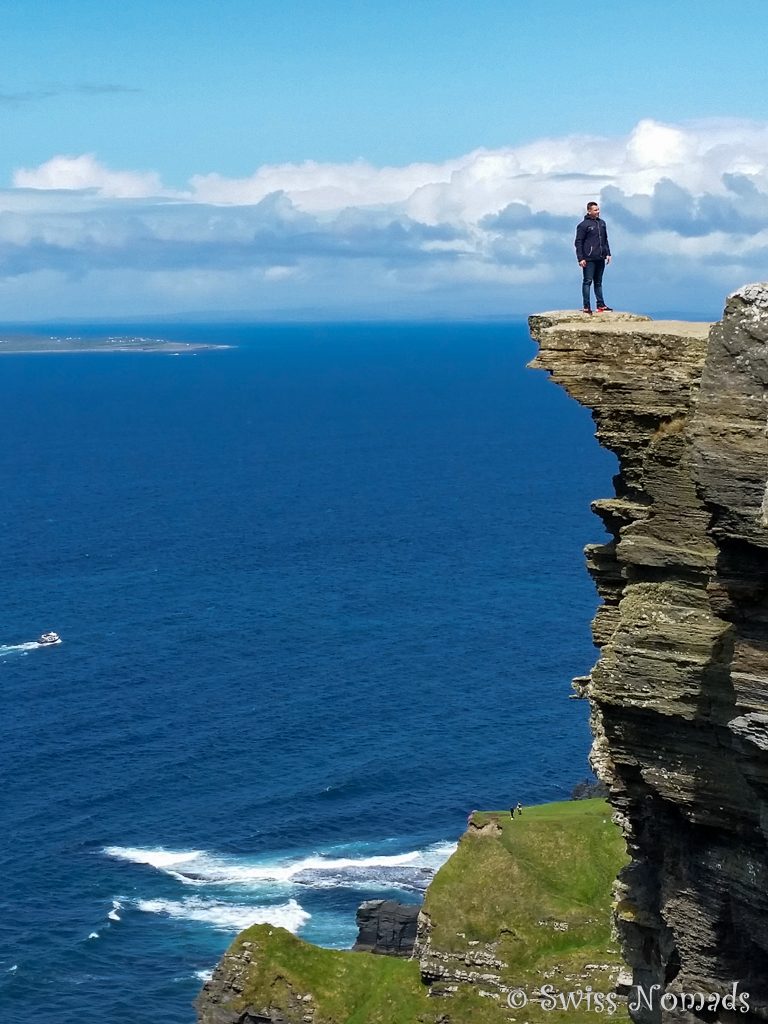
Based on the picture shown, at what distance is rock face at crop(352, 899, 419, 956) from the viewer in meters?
84.4

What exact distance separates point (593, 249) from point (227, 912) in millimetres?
66139

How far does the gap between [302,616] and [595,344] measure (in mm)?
133087

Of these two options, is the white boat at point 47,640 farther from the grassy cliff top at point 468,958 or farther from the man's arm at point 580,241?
the man's arm at point 580,241

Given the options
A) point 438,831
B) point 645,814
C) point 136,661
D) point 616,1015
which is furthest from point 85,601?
point 645,814

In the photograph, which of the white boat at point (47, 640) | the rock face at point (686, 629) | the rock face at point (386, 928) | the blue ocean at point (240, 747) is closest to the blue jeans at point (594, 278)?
the rock face at point (686, 629)

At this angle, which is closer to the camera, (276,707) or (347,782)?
(347,782)

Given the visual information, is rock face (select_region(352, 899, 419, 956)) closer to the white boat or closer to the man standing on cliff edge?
the man standing on cliff edge

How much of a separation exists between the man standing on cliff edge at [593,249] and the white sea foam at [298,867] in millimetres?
64706

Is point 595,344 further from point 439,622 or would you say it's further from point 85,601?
point 85,601

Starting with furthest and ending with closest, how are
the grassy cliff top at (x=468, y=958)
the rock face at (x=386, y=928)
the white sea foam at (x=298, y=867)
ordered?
the white sea foam at (x=298, y=867) < the rock face at (x=386, y=928) < the grassy cliff top at (x=468, y=958)

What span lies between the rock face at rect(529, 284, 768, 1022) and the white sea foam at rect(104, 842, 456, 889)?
218 ft

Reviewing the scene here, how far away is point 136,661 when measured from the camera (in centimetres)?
14425

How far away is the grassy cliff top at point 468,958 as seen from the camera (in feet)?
228

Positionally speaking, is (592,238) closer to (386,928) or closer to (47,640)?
(386,928)
